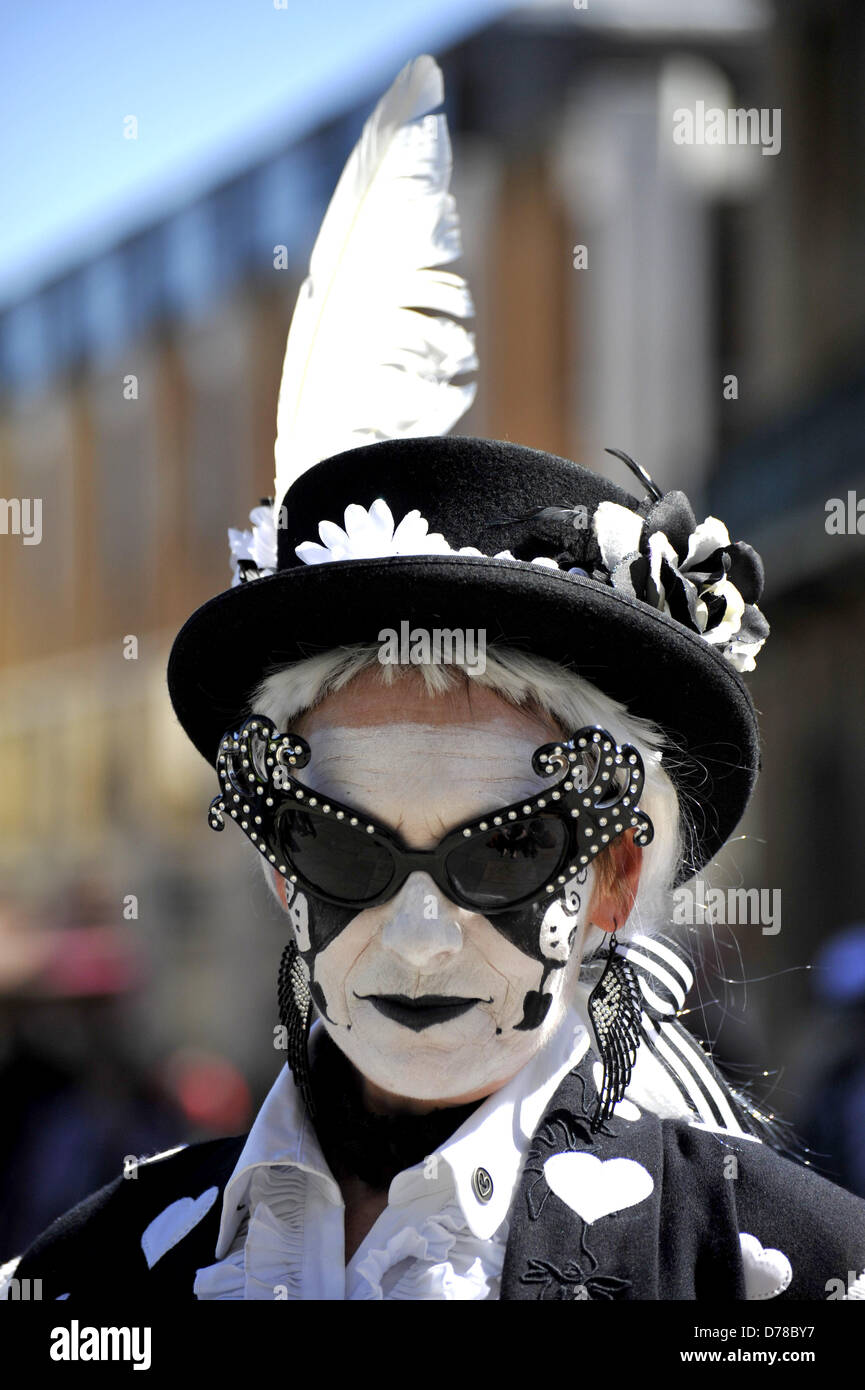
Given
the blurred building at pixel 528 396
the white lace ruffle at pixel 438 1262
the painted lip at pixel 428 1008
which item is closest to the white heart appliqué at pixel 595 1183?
the white lace ruffle at pixel 438 1262

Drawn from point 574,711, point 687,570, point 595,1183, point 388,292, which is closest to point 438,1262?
point 595,1183

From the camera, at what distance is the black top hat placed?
1938mm

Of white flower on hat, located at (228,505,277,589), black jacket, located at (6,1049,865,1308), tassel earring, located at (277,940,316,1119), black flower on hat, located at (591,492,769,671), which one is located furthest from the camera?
white flower on hat, located at (228,505,277,589)

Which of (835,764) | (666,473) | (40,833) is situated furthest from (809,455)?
(40,833)

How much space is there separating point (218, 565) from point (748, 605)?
69.5 ft

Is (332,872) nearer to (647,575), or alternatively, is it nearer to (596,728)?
(596,728)

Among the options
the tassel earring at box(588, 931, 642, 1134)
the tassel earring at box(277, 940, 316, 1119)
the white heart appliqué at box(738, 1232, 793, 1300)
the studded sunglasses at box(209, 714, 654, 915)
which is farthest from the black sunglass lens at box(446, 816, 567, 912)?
the white heart appliqué at box(738, 1232, 793, 1300)

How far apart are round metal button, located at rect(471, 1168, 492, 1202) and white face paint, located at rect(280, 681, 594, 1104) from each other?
3.9 inches

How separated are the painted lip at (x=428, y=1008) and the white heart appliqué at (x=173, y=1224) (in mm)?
445

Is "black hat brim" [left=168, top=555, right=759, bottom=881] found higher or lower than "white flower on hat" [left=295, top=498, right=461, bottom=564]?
lower

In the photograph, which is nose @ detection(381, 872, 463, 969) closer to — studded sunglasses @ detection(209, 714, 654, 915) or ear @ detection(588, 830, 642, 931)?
studded sunglasses @ detection(209, 714, 654, 915)

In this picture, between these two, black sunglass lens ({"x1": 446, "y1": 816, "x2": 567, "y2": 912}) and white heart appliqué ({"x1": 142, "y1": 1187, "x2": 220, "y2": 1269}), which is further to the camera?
white heart appliqué ({"x1": 142, "y1": 1187, "x2": 220, "y2": 1269})

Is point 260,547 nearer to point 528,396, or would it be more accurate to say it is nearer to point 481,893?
point 481,893

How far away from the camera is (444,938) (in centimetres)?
192
